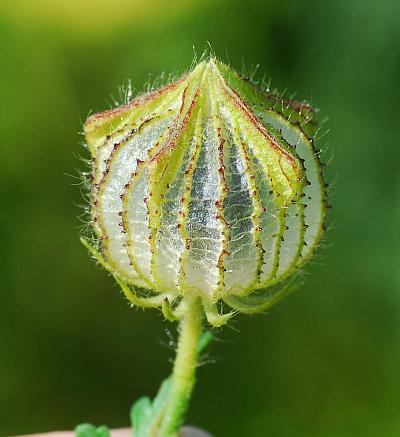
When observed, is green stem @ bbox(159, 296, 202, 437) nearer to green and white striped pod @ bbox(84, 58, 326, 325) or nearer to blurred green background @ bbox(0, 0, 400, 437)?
green and white striped pod @ bbox(84, 58, 326, 325)

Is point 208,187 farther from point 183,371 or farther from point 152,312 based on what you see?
point 152,312

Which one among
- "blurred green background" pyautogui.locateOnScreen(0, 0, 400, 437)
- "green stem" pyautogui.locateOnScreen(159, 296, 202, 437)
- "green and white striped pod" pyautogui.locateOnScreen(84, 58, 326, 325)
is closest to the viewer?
"green and white striped pod" pyautogui.locateOnScreen(84, 58, 326, 325)

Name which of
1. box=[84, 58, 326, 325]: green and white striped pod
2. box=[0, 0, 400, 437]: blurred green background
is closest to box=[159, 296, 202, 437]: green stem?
box=[84, 58, 326, 325]: green and white striped pod

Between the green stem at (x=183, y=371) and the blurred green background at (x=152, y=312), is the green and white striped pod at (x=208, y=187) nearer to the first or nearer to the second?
the green stem at (x=183, y=371)

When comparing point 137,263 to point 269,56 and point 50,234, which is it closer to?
point 50,234

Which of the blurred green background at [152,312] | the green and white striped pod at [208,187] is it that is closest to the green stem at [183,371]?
the green and white striped pod at [208,187]

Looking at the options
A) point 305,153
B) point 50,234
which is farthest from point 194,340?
point 50,234
